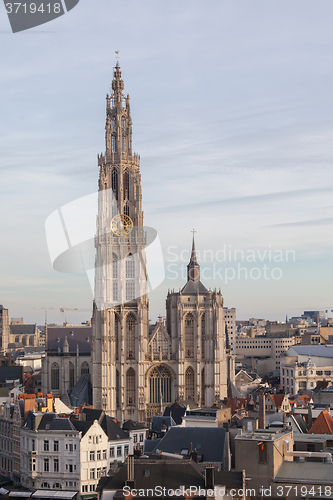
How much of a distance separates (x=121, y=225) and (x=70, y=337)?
104 ft

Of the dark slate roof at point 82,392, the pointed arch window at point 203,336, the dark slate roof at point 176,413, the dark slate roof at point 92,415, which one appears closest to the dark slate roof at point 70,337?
the dark slate roof at point 82,392

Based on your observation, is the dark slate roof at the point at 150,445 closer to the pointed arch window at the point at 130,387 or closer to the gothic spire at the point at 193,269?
the pointed arch window at the point at 130,387

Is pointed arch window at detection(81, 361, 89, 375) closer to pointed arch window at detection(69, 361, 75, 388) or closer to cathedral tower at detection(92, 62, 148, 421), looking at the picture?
pointed arch window at detection(69, 361, 75, 388)

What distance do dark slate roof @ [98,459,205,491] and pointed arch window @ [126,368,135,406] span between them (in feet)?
208

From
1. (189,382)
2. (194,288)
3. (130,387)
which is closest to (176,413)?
(130,387)

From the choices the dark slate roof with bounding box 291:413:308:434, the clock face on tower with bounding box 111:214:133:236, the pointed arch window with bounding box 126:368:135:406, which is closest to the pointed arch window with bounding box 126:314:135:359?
the pointed arch window with bounding box 126:368:135:406

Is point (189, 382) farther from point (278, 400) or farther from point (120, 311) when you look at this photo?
point (278, 400)

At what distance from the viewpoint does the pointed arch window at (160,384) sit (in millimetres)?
118250

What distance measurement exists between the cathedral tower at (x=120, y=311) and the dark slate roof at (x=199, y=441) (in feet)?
152

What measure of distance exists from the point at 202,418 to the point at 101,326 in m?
38.8

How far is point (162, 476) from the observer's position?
52438mm

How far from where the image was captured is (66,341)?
456 ft

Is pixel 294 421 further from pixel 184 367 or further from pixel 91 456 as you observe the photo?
pixel 184 367

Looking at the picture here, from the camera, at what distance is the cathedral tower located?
380 ft
